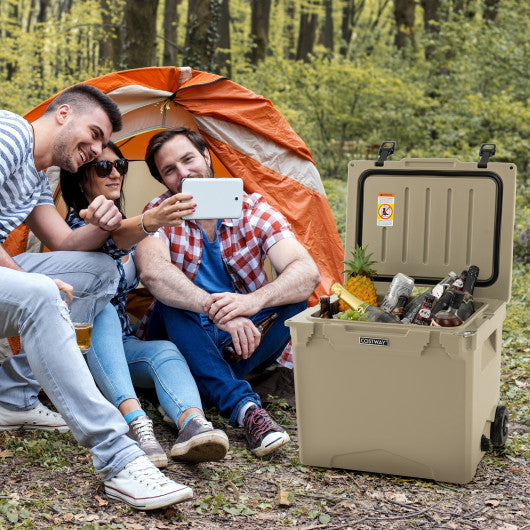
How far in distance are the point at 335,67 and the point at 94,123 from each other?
8.66 meters

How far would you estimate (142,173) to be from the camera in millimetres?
4543

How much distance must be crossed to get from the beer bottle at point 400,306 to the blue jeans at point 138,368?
2.82 ft

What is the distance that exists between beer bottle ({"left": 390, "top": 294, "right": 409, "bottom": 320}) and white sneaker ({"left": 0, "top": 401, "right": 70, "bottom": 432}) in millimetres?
1431

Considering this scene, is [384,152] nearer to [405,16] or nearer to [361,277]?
[361,277]

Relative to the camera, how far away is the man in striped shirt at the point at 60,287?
2.34 m

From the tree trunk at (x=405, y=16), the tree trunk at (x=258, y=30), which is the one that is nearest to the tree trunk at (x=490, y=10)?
the tree trunk at (x=405, y=16)

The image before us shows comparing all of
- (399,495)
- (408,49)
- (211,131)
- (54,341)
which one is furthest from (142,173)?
(408,49)

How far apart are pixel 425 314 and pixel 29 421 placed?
5.46 ft

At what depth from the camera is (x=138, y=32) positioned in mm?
7027

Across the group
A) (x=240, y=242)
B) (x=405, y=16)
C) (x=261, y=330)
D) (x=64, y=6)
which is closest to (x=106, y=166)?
(x=240, y=242)

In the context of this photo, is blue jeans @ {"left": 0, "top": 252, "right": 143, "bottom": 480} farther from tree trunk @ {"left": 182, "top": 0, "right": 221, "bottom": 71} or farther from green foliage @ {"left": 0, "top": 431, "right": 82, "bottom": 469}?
tree trunk @ {"left": 182, "top": 0, "right": 221, "bottom": 71}

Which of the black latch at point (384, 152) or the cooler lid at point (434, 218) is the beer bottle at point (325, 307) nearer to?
the cooler lid at point (434, 218)

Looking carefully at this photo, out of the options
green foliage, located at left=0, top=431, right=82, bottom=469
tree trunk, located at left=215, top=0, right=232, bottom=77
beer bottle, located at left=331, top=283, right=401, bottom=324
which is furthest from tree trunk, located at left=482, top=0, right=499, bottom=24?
green foliage, located at left=0, top=431, right=82, bottom=469

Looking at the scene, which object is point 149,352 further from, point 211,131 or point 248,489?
point 211,131
